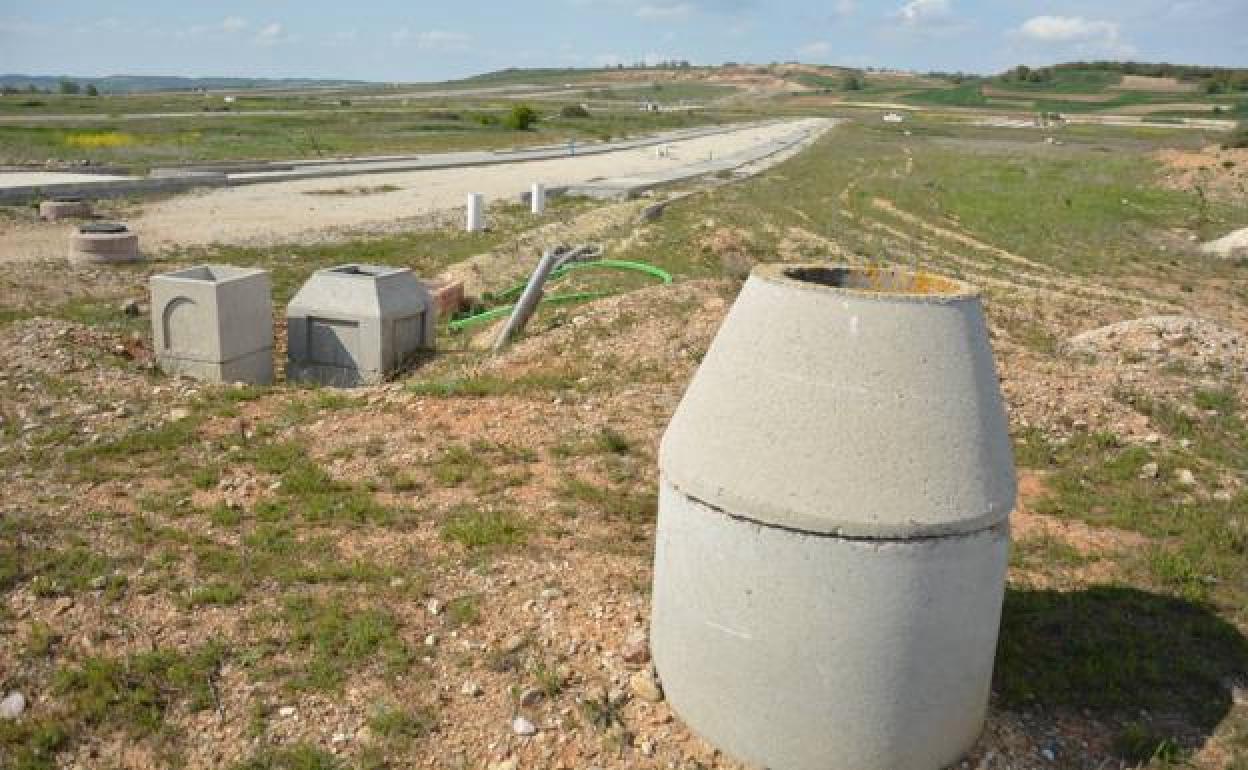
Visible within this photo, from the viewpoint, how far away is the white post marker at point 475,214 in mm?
20578

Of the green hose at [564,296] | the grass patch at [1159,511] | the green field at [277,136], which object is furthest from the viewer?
the green field at [277,136]

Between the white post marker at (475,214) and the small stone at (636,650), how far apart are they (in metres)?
17.0

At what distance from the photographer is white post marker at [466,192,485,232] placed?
20578mm

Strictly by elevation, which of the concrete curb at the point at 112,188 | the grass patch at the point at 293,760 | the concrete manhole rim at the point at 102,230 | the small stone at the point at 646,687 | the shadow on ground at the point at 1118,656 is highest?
the concrete curb at the point at 112,188

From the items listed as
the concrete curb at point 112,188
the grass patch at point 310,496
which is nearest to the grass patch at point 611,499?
the grass patch at point 310,496

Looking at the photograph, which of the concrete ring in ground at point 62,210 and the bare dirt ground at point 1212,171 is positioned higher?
the bare dirt ground at point 1212,171

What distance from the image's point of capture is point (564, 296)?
13.0 m

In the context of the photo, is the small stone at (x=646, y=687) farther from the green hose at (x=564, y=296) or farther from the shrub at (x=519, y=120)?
the shrub at (x=519, y=120)

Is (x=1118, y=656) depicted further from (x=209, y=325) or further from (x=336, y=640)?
(x=209, y=325)

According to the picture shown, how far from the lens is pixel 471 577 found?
5.49 metres

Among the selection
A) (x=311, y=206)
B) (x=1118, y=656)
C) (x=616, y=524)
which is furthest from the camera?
(x=311, y=206)

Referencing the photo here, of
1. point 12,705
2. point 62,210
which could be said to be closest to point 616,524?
point 12,705

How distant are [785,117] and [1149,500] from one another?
98172 mm

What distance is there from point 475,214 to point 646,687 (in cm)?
1741
